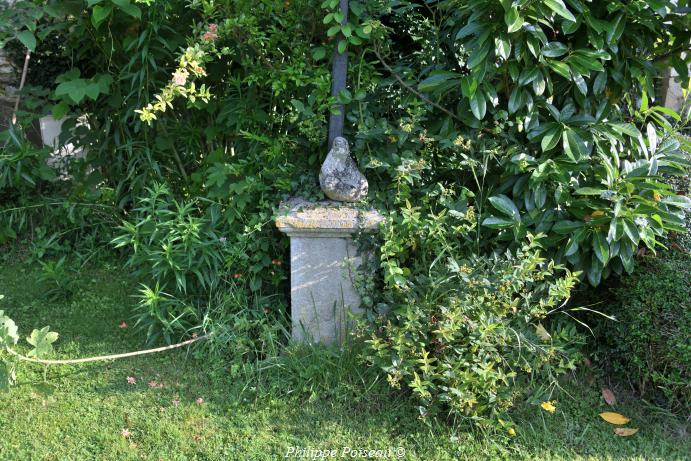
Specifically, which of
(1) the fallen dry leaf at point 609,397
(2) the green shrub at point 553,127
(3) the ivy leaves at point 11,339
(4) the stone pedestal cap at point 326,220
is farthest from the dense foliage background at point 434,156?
(3) the ivy leaves at point 11,339

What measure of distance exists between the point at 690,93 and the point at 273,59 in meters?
2.38

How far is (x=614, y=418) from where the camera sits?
9.76ft

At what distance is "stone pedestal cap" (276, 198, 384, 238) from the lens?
10.1ft

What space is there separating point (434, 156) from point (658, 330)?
134 cm

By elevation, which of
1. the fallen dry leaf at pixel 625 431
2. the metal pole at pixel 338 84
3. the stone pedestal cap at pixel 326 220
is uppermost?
the metal pole at pixel 338 84

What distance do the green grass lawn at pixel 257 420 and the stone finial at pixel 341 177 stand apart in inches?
29.8

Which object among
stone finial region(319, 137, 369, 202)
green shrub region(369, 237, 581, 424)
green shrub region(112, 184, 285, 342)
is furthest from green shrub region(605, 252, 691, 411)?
green shrub region(112, 184, 285, 342)

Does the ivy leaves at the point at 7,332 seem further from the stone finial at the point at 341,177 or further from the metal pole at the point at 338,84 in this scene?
the metal pole at the point at 338,84

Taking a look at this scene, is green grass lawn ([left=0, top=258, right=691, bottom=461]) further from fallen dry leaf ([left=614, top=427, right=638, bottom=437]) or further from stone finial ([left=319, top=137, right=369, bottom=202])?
stone finial ([left=319, top=137, right=369, bottom=202])

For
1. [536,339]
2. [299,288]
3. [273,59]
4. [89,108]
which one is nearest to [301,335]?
[299,288]

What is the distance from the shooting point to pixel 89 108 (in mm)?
4348

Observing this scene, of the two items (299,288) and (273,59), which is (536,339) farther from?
(273,59)

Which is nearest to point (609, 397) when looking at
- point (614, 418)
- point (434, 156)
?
point (614, 418)

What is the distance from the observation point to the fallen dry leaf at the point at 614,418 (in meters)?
2.96
